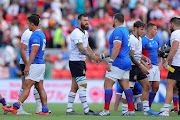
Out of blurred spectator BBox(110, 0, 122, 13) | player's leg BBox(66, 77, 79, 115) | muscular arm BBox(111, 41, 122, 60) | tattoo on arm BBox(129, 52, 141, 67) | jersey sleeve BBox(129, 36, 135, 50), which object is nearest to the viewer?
muscular arm BBox(111, 41, 122, 60)

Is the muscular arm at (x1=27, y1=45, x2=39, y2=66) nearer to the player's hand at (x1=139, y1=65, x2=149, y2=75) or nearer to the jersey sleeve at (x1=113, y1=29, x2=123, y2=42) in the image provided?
the jersey sleeve at (x1=113, y1=29, x2=123, y2=42)

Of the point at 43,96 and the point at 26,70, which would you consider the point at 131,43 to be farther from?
the point at 26,70

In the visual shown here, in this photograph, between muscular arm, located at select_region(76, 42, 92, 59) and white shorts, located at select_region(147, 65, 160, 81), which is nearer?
muscular arm, located at select_region(76, 42, 92, 59)

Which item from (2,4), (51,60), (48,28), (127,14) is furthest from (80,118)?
(2,4)

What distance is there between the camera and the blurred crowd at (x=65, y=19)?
20.5 meters

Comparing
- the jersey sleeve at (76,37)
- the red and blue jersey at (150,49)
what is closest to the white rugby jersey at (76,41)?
the jersey sleeve at (76,37)

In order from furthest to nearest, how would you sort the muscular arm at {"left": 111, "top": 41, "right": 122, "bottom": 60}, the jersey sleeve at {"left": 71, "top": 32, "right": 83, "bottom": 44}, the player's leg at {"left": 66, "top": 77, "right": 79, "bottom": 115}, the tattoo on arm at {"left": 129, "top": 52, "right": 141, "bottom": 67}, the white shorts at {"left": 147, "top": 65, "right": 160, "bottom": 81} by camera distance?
the white shorts at {"left": 147, "top": 65, "right": 160, "bottom": 81} < the tattoo on arm at {"left": 129, "top": 52, "right": 141, "bottom": 67} < the player's leg at {"left": 66, "top": 77, "right": 79, "bottom": 115} < the jersey sleeve at {"left": 71, "top": 32, "right": 83, "bottom": 44} < the muscular arm at {"left": 111, "top": 41, "right": 122, "bottom": 60}

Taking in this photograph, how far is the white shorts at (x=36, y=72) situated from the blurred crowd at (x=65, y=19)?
7952mm

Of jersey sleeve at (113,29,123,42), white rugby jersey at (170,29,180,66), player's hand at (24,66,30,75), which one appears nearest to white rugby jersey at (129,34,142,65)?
jersey sleeve at (113,29,123,42)

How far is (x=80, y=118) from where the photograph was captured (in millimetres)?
10117

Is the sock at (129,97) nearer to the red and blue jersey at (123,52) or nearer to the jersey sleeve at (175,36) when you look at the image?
the red and blue jersey at (123,52)

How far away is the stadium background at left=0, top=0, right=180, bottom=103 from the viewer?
18016 mm

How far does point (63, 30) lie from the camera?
2219 centimetres

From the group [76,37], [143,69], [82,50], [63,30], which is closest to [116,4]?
[63,30]
